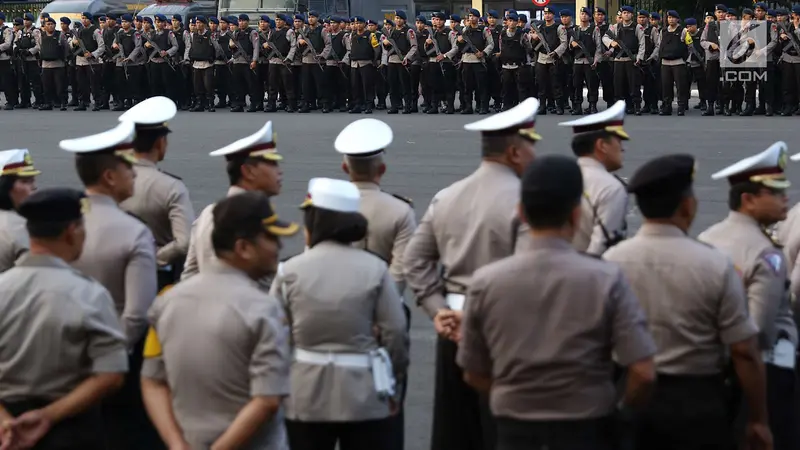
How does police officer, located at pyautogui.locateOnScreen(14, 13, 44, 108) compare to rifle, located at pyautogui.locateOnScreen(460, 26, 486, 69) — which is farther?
police officer, located at pyautogui.locateOnScreen(14, 13, 44, 108)

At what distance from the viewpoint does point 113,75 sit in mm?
26422

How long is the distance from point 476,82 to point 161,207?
17.7 meters

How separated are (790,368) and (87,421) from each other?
8.20ft

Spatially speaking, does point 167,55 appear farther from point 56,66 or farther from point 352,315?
point 352,315

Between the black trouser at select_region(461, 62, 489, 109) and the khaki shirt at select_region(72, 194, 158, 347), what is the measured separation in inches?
734

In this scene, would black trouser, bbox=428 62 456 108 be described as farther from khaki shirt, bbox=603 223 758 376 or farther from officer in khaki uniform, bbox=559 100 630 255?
khaki shirt, bbox=603 223 758 376

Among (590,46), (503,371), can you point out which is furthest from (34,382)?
(590,46)

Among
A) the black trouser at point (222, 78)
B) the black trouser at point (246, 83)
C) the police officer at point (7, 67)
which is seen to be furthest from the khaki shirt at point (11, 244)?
the police officer at point (7, 67)

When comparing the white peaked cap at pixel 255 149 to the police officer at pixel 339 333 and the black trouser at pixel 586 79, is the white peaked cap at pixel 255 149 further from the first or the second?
the black trouser at pixel 586 79

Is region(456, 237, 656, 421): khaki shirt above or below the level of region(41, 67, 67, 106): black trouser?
above

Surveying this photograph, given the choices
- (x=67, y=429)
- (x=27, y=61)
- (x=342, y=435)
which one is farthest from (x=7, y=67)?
(x=67, y=429)

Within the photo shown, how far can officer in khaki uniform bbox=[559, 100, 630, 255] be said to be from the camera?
5.79 meters

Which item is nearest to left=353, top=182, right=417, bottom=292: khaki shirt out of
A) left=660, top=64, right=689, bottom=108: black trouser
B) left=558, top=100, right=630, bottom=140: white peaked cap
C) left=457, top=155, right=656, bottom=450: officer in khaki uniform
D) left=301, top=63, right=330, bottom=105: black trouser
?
left=558, top=100, right=630, bottom=140: white peaked cap

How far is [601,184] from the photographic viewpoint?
19.3 ft
